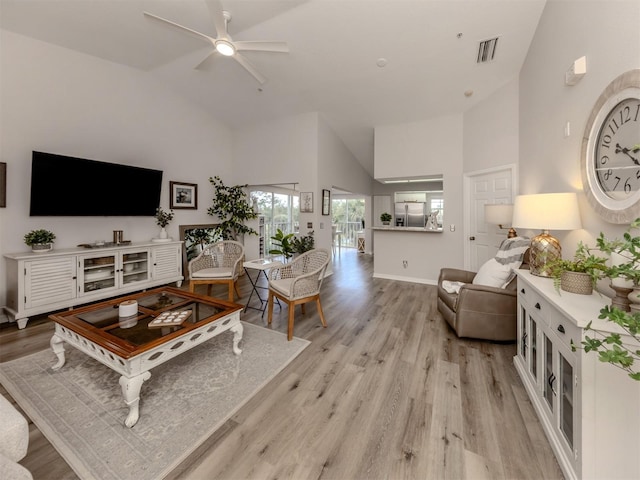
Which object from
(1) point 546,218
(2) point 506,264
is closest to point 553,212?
(1) point 546,218

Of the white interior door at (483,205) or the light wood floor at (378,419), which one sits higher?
the white interior door at (483,205)

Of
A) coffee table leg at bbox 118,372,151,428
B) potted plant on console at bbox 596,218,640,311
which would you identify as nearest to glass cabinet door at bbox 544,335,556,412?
potted plant on console at bbox 596,218,640,311

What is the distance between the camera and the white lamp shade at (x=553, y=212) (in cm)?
188

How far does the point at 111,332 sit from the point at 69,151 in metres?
3.23

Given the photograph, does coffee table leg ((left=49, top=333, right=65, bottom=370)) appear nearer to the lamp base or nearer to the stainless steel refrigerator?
the lamp base

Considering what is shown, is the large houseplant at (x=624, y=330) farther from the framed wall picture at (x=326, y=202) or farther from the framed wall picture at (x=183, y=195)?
the framed wall picture at (x=183, y=195)

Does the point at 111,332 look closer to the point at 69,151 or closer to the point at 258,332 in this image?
the point at 258,332

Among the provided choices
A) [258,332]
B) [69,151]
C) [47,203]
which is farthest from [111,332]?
[69,151]

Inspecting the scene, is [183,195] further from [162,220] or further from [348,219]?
[348,219]

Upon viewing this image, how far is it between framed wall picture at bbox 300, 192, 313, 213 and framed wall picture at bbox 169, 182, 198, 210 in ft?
7.18

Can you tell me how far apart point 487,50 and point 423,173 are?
1998 millimetres

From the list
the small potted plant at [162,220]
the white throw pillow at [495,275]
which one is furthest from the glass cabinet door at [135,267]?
the white throw pillow at [495,275]

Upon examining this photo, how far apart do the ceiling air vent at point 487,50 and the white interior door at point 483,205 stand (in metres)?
1.43

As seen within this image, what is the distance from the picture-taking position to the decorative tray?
1977 mm
